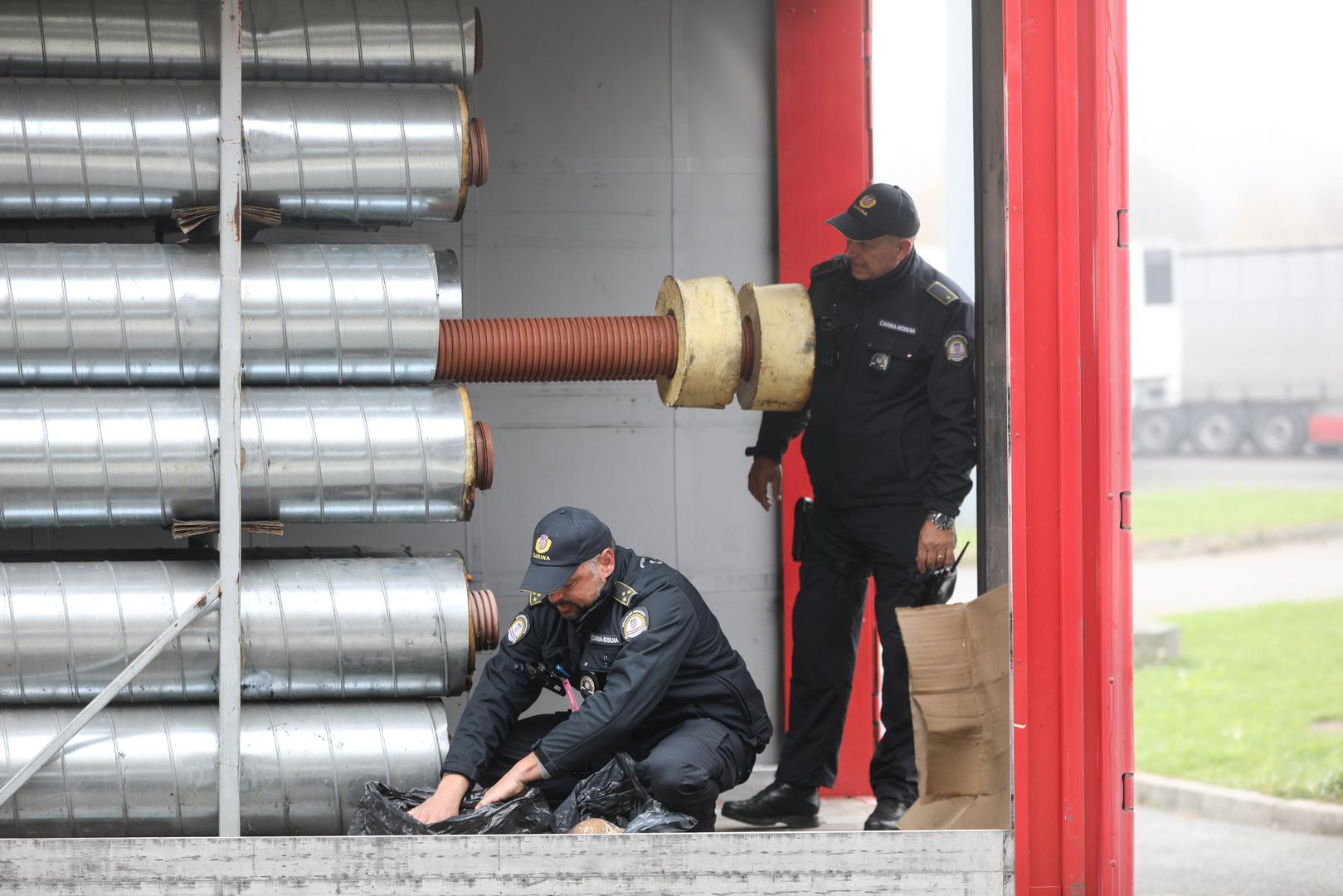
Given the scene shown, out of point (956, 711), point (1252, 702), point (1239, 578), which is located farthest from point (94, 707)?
point (1239, 578)

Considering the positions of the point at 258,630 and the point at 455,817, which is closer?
the point at 455,817

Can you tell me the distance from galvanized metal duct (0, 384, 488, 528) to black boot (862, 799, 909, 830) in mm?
1659

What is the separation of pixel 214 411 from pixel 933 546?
82.4 inches

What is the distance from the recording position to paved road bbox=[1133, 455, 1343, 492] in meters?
18.7

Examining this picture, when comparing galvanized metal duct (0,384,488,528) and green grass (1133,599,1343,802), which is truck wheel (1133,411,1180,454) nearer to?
green grass (1133,599,1343,802)

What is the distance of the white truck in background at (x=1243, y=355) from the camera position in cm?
1973

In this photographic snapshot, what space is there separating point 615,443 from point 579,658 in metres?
1.49

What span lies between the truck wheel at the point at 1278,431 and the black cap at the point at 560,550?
709 inches

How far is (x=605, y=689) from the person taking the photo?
3.74 meters

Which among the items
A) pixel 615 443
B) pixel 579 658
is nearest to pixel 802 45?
pixel 615 443

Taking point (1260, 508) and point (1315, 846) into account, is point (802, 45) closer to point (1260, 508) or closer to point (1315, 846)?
point (1315, 846)

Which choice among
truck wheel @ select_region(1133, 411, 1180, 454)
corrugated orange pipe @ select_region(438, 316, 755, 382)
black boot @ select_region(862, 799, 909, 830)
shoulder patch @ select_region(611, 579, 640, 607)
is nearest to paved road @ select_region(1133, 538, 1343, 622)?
truck wheel @ select_region(1133, 411, 1180, 454)

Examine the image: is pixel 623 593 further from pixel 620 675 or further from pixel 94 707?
pixel 94 707

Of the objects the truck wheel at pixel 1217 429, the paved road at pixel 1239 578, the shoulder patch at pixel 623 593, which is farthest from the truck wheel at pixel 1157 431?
the shoulder patch at pixel 623 593
